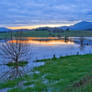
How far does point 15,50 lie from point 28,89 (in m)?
10.8

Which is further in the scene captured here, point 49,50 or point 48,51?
point 49,50

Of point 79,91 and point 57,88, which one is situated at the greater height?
point 79,91

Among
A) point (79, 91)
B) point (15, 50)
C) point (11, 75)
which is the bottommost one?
point (11, 75)

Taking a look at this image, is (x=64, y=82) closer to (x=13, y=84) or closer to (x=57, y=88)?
(x=57, y=88)

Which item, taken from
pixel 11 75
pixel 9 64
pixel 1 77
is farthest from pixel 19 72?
pixel 9 64

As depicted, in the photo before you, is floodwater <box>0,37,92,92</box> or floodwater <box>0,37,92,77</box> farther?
floodwater <box>0,37,92,77</box>

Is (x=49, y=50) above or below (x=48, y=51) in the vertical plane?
above

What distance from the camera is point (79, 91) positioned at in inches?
399

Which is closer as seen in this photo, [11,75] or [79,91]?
[79,91]

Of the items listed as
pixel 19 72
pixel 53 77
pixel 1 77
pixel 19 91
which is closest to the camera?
pixel 19 91

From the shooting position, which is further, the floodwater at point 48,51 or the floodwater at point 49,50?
the floodwater at point 49,50

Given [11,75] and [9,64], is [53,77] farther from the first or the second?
[9,64]

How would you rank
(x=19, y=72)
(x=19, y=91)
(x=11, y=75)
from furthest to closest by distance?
(x=19, y=72), (x=11, y=75), (x=19, y=91)

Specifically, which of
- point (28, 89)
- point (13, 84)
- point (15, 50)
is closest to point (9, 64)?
point (15, 50)
